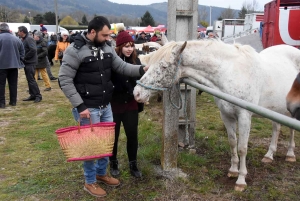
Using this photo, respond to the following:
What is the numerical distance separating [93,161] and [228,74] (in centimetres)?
173

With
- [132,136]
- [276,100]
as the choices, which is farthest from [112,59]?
[276,100]

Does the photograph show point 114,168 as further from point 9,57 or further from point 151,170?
point 9,57

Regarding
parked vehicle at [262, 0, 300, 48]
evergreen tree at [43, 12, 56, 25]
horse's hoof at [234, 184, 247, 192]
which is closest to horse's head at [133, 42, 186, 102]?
horse's hoof at [234, 184, 247, 192]

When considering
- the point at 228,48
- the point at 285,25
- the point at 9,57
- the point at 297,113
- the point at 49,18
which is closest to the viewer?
the point at 297,113

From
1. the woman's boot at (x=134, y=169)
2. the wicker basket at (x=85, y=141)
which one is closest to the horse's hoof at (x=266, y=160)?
the woman's boot at (x=134, y=169)

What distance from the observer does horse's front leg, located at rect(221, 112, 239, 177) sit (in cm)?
364

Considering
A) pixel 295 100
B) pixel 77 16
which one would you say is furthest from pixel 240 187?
pixel 77 16

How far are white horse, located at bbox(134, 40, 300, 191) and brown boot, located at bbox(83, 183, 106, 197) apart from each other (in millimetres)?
1091

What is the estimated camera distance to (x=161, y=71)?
3.03 metres

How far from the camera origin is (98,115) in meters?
3.12

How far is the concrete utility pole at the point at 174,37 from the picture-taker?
360 centimetres

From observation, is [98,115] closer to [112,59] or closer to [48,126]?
[112,59]

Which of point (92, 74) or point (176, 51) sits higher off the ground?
point (176, 51)

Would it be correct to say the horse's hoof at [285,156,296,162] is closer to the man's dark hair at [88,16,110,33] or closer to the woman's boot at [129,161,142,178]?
the woman's boot at [129,161,142,178]
